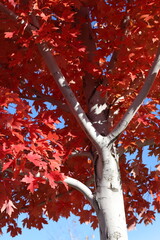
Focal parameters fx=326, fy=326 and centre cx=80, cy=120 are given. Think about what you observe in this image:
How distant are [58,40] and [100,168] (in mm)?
2015

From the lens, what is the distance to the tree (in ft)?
14.1

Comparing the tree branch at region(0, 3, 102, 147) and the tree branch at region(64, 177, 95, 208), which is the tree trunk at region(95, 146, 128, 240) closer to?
the tree branch at region(64, 177, 95, 208)

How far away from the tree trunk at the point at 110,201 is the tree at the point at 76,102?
0.6 inches

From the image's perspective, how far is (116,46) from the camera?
17.6 feet

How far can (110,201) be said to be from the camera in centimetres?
474

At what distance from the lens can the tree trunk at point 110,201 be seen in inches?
182

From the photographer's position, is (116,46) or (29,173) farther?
(116,46)

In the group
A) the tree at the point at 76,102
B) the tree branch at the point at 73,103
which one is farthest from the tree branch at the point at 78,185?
the tree branch at the point at 73,103

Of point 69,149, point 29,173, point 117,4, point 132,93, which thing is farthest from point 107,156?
point 117,4

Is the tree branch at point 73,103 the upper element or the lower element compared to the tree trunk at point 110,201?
upper

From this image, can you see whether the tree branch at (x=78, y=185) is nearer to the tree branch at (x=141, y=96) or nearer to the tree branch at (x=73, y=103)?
the tree branch at (x=73, y=103)

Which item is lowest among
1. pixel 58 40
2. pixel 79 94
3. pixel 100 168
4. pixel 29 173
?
pixel 29 173

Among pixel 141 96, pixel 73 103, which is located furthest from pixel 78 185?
pixel 141 96

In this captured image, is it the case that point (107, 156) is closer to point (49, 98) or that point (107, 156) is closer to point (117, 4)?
point (49, 98)
